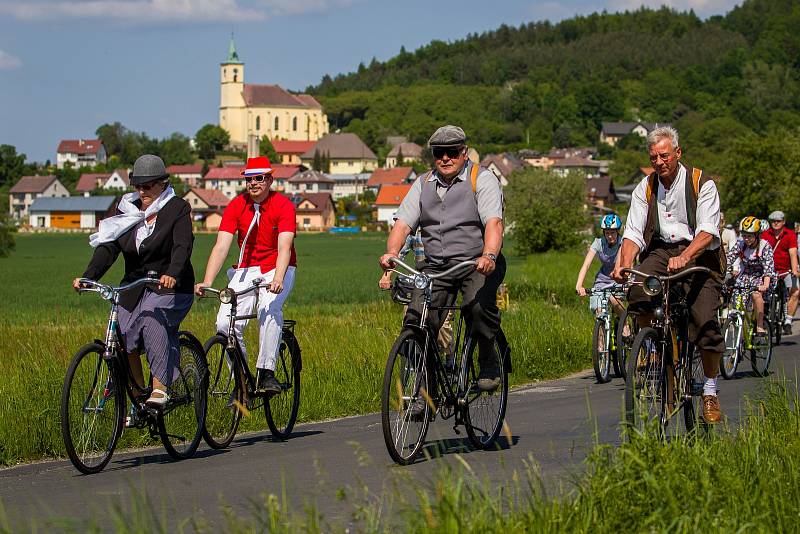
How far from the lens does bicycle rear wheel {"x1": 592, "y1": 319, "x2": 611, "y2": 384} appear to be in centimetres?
1477

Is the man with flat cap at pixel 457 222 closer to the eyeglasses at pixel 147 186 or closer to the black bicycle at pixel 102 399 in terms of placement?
the eyeglasses at pixel 147 186

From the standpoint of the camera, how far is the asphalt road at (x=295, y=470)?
23.0 ft

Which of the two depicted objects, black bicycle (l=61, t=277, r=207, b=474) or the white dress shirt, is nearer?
black bicycle (l=61, t=277, r=207, b=474)

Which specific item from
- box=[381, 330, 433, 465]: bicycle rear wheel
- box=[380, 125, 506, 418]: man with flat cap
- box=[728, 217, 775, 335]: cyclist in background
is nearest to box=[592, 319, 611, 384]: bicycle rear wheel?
box=[728, 217, 775, 335]: cyclist in background

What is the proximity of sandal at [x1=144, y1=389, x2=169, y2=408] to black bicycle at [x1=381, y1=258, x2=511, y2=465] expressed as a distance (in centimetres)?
163

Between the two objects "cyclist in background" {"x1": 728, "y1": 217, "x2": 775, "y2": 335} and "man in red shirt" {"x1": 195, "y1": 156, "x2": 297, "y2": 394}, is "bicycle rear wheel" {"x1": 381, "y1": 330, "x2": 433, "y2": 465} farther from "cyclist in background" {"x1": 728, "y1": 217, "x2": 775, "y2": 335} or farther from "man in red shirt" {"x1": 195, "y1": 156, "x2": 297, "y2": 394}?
"cyclist in background" {"x1": 728, "y1": 217, "x2": 775, "y2": 335}

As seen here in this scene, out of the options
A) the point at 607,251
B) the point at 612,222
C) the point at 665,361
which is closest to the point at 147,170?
the point at 665,361

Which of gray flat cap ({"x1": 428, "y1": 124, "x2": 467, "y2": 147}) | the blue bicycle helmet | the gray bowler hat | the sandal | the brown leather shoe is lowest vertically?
the brown leather shoe

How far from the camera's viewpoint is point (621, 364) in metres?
14.5

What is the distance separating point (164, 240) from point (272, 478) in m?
2.10

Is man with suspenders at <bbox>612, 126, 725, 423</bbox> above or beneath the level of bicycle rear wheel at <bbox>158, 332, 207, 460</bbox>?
above

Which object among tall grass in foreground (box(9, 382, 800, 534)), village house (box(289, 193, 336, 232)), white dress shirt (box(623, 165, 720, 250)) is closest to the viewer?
tall grass in foreground (box(9, 382, 800, 534))

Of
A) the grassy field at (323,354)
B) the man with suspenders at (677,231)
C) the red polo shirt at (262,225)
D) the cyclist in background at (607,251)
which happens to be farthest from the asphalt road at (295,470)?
the cyclist in background at (607,251)

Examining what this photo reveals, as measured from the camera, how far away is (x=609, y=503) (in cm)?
584
